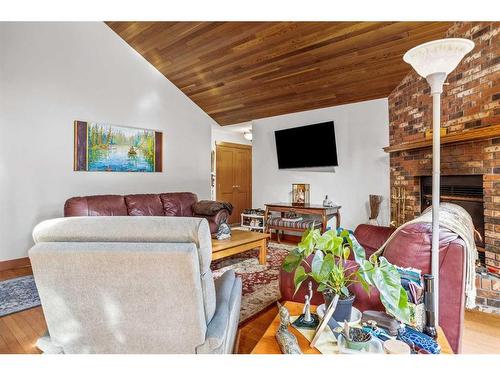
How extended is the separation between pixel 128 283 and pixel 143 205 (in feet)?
10.2

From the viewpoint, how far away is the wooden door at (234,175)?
20.7 ft

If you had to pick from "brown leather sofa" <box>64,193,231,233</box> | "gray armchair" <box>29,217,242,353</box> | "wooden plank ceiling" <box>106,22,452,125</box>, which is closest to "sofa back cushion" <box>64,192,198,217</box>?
"brown leather sofa" <box>64,193,231,233</box>

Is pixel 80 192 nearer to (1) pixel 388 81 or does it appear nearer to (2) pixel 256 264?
(2) pixel 256 264

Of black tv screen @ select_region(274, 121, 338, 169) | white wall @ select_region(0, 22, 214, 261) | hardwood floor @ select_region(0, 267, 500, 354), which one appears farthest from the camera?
black tv screen @ select_region(274, 121, 338, 169)

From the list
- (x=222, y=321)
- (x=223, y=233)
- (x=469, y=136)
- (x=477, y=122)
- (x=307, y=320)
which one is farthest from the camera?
(x=223, y=233)

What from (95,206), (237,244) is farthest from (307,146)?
(95,206)

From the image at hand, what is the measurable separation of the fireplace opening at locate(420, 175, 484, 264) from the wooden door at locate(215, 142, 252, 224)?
4297 mm

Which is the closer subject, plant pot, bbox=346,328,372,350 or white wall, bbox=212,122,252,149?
plant pot, bbox=346,328,372,350

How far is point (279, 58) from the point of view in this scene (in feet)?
12.1

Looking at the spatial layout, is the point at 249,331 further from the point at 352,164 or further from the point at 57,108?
the point at 57,108

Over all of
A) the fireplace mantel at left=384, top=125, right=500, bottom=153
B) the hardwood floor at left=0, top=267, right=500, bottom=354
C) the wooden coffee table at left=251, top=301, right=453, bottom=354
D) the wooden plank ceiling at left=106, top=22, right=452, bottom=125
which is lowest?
the hardwood floor at left=0, top=267, right=500, bottom=354

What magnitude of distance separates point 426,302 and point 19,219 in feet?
13.8

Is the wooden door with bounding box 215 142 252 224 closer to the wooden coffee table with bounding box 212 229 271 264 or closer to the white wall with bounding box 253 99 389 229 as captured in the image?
the white wall with bounding box 253 99 389 229

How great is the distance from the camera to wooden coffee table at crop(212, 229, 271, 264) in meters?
2.72
